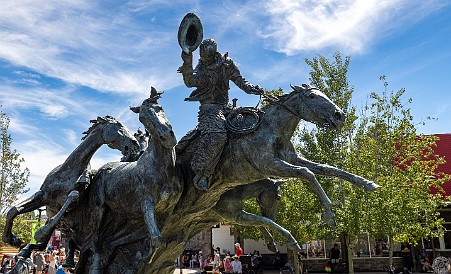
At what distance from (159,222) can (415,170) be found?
1650 cm

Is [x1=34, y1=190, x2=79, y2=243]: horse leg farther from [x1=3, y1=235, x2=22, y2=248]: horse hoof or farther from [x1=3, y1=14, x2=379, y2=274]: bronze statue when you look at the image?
[x1=3, y1=235, x2=22, y2=248]: horse hoof

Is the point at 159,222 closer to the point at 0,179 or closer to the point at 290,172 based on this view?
the point at 290,172

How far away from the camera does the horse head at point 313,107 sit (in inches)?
243

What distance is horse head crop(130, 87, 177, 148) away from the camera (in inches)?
213

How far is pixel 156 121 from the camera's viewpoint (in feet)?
18.1

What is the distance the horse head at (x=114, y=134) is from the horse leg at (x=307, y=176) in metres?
2.33

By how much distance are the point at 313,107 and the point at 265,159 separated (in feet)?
3.55

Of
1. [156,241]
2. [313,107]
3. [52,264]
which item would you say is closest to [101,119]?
[156,241]

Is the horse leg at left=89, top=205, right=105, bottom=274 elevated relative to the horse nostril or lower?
lower

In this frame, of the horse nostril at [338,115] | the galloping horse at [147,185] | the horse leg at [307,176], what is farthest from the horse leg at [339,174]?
the galloping horse at [147,185]

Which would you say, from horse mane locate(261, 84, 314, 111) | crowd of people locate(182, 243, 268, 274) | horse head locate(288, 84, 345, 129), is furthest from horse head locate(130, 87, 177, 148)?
crowd of people locate(182, 243, 268, 274)

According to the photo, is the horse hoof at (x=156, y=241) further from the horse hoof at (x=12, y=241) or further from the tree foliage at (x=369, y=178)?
the tree foliage at (x=369, y=178)

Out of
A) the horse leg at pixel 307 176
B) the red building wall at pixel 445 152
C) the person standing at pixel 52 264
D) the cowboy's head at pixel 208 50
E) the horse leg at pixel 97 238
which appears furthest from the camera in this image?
the red building wall at pixel 445 152

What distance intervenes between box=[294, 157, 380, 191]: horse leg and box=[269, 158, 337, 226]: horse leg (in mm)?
271
